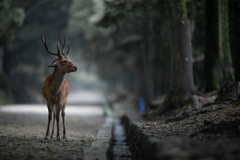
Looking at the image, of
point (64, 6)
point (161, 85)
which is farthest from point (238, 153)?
point (64, 6)

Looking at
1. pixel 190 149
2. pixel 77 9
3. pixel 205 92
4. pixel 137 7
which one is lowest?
pixel 190 149

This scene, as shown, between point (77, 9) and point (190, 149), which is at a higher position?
point (77, 9)

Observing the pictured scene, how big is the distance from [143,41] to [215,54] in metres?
7.57

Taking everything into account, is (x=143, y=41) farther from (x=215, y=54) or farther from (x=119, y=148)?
(x=119, y=148)

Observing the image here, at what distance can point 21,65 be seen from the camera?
119 feet

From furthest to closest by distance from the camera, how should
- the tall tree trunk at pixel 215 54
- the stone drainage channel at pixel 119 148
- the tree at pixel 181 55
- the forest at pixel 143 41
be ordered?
the tall tree trunk at pixel 215 54 → the forest at pixel 143 41 → the tree at pixel 181 55 → the stone drainage channel at pixel 119 148

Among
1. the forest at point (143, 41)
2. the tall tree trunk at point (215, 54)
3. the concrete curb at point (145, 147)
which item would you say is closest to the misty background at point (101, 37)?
the forest at point (143, 41)

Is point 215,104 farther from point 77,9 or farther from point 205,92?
point 77,9

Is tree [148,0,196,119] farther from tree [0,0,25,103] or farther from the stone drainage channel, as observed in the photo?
tree [0,0,25,103]

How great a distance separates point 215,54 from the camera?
39.5 ft

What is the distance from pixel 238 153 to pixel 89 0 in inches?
762

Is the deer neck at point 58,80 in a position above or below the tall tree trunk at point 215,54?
below

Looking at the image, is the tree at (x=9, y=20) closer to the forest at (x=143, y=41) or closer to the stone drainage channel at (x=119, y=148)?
the forest at (x=143, y=41)

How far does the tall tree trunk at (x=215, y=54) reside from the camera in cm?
1190
